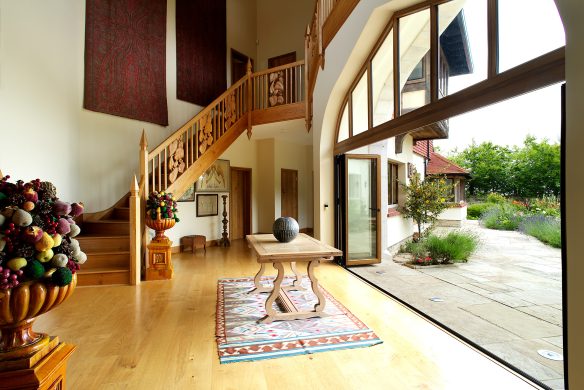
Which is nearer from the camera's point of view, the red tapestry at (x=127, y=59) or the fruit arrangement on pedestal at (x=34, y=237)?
the fruit arrangement on pedestal at (x=34, y=237)

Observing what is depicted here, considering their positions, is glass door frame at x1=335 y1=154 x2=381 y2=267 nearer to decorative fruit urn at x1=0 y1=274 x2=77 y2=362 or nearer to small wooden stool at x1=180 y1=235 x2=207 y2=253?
small wooden stool at x1=180 y1=235 x2=207 y2=253

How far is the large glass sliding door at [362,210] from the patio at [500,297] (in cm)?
30

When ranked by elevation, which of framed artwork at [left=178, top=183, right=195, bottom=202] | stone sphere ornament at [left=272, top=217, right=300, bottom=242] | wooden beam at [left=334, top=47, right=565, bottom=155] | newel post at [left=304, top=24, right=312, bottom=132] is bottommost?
stone sphere ornament at [left=272, top=217, right=300, bottom=242]

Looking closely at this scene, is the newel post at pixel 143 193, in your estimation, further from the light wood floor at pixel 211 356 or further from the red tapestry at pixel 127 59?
the red tapestry at pixel 127 59

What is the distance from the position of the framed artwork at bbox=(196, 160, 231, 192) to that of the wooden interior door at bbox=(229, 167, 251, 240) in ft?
1.45

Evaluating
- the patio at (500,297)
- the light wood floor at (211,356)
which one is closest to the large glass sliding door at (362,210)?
the patio at (500,297)

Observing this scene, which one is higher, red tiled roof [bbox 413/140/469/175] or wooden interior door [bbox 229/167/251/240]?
red tiled roof [bbox 413/140/469/175]

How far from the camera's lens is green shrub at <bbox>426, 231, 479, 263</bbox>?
19.2ft

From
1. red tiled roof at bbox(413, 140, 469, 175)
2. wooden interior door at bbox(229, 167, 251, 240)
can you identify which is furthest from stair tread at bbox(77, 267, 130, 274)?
red tiled roof at bbox(413, 140, 469, 175)

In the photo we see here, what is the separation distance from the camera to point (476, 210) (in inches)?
373

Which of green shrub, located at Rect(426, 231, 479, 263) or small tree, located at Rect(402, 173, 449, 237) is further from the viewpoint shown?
small tree, located at Rect(402, 173, 449, 237)

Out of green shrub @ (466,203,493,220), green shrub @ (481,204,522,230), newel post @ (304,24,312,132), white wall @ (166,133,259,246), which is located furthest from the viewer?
green shrub @ (466,203,493,220)

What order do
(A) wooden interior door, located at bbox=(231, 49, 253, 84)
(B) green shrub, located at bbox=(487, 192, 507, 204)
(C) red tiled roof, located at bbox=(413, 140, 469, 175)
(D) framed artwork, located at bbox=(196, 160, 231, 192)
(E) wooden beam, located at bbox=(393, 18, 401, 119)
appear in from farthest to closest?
(C) red tiled roof, located at bbox=(413, 140, 469, 175), (A) wooden interior door, located at bbox=(231, 49, 253, 84), (B) green shrub, located at bbox=(487, 192, 507, 204), (D) framed artwork, located at bbox=(196, 160, 231, 192), (E) wooden beam, located at bbox=(393, 18, 401, 119)

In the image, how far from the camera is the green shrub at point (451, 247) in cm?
585
